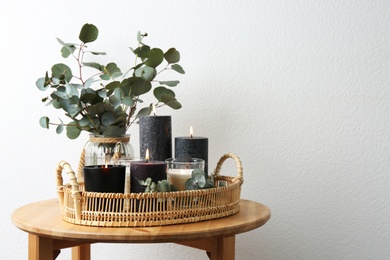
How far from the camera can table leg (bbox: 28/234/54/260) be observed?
0.96 metres

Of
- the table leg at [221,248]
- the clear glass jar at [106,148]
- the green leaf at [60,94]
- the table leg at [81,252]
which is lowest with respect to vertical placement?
the table leg at [81,252]

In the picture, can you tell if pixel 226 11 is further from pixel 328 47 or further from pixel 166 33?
pixel 328 47

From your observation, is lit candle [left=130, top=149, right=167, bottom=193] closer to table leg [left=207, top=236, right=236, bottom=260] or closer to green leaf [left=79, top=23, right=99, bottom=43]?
table leg [left=207, top=236, right=236, bottom=260]

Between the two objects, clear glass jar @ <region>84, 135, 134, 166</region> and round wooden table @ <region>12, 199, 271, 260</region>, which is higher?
clear glass jar @ <region>84, 135, 134, 166</region>

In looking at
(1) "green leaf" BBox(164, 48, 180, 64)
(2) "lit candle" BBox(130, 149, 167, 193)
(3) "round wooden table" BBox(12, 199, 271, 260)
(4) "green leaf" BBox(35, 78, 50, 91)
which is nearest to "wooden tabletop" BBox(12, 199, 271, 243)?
(3) "round wooden table" BBox(12, 199, 271, 260)

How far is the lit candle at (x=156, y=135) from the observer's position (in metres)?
1.15

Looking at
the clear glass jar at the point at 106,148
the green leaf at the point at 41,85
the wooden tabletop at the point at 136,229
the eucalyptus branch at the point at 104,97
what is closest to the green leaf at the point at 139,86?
the eucalyptus branch at the point at 104,97

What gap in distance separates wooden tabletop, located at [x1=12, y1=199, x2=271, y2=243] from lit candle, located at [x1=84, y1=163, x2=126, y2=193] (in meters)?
0.07

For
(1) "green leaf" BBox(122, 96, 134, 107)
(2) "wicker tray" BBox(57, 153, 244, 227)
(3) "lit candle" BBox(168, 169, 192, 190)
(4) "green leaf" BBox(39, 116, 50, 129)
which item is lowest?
(2) "wicker tray" BBox(57, 153, 244, 227)

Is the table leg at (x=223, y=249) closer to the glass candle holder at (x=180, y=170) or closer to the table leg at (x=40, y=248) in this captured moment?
the glass candle holder at (x=180, y=170)

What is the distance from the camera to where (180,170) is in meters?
1.06

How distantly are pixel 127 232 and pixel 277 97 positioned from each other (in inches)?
26.0

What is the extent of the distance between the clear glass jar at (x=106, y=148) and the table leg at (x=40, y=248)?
260 mm

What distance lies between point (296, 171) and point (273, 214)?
126 mm
